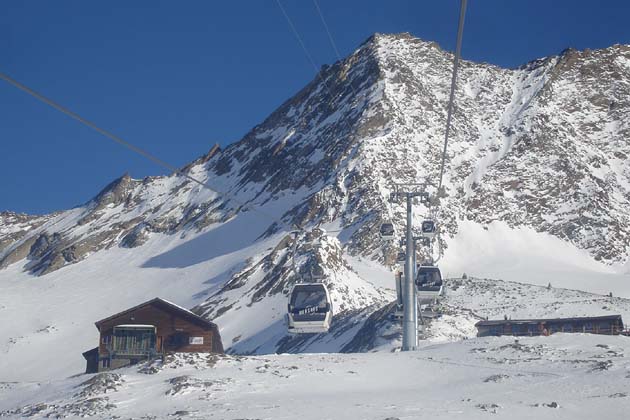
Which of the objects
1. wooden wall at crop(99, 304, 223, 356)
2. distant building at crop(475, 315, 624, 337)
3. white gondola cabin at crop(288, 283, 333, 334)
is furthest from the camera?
distant building at crop(475, 315, 624, 337)

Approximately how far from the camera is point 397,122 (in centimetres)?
14338

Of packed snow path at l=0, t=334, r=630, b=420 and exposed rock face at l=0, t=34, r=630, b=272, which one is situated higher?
exposed rock face at l=0, t=34, r=630, b=272

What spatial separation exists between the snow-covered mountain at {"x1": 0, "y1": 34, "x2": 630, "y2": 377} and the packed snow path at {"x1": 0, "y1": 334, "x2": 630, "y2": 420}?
35.1 meters

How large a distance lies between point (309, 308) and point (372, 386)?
6.86 m

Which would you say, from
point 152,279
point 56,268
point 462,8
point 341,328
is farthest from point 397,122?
point 462,8

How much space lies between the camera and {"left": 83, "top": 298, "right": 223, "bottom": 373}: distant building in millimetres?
54438

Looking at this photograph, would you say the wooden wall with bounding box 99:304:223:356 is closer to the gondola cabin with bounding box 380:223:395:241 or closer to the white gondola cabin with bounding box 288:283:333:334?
the gondola cabin with bounding box 380:223:395:241

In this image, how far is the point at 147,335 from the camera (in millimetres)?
55469

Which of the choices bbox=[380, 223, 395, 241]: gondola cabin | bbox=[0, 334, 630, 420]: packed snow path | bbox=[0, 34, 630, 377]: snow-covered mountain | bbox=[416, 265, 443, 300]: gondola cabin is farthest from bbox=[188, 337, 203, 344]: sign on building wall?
bbox=[0, 334, 630, 420]: packed snow path

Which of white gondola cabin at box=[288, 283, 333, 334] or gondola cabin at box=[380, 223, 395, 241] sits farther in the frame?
gondola cabin at box=[380, 223, 395, 241]

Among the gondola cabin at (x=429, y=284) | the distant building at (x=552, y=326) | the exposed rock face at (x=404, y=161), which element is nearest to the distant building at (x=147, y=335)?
the gondola cabin at (x=429, y=284)

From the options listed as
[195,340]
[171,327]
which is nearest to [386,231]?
[195,340]

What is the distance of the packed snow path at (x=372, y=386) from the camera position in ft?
84.9

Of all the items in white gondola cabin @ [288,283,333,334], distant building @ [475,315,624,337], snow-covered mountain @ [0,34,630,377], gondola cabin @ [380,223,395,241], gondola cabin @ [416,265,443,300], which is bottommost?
distant building @ [475,315,624,337]
